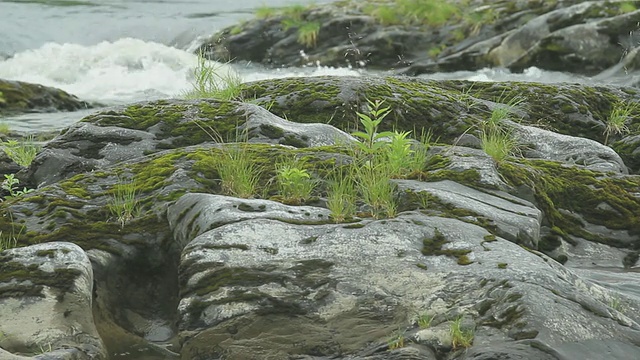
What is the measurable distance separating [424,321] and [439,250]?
0.70m

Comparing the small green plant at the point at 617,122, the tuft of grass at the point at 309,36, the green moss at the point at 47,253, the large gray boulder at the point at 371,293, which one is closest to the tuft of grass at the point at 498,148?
the large gray boulder at the point at 371,293

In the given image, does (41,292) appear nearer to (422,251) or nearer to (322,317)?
(322,317)

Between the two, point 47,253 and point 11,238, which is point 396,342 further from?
point 11,238

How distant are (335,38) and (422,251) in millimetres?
20366

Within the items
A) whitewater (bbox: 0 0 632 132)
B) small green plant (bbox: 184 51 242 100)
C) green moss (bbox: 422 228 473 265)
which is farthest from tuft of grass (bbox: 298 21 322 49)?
green moss (bbox: 422 228 473 265)

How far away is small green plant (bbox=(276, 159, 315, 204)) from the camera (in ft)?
18.5

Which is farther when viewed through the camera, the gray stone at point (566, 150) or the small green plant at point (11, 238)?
the gray stone at point (566, 150)

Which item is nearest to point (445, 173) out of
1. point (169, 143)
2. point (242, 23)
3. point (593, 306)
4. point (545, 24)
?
point (593, 306)

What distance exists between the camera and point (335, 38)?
2470cm

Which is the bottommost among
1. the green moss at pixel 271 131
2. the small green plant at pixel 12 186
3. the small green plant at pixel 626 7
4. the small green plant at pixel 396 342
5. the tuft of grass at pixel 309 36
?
the tuft of grass at pixel 309 36

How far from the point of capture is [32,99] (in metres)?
15.9

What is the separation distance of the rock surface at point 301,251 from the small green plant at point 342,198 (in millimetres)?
82

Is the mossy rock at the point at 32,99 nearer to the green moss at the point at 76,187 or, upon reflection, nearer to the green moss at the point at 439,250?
the green moss at the point at 76,187

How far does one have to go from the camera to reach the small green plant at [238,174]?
582 cm
